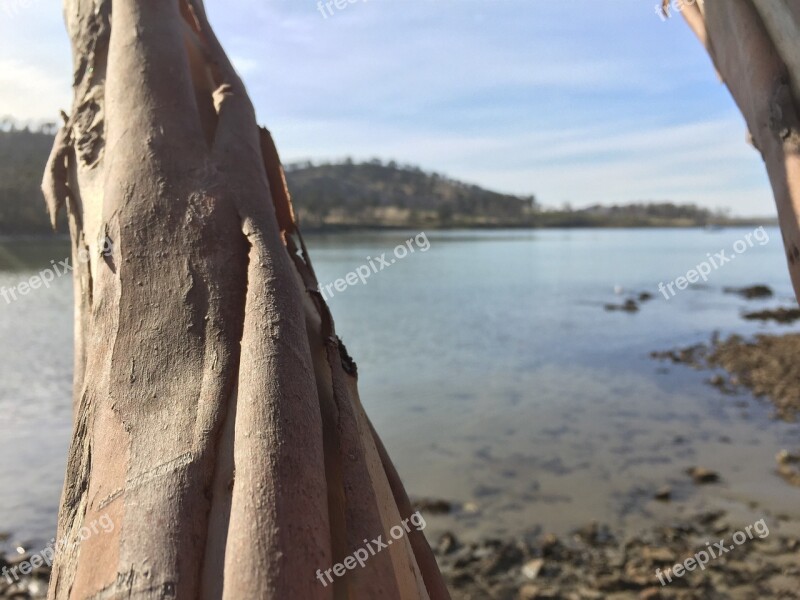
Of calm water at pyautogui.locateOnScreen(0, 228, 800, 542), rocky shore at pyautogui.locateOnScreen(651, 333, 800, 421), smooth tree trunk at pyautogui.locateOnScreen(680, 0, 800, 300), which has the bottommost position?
calm water at pyautogui.locateOnScreen(0, 228, 800, 542)

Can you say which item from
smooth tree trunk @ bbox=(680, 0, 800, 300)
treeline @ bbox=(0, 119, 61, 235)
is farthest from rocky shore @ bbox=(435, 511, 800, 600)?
treeline @ bbox=(0, 119, 61, 235)

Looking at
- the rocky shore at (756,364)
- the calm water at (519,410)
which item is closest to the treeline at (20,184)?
the calm water at (519,410)

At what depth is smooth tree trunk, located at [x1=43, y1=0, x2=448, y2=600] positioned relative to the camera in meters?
0.98

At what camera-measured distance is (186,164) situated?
1422 mm

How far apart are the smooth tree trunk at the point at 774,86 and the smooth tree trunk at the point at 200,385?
48.6 inches

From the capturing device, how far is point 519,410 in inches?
478

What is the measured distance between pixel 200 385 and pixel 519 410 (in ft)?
37.5

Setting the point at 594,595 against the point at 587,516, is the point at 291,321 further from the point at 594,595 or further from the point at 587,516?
the point at 587,516

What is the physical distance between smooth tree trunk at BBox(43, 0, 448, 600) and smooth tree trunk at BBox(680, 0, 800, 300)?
1.23 meters

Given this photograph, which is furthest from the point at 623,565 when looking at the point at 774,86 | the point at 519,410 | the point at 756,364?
the point at 756,364

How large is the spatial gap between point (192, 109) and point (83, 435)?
766 millimetres

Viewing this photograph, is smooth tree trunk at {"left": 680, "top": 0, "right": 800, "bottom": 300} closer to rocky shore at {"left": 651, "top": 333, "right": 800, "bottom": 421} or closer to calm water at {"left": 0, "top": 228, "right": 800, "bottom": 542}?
calm water at {"left": 0, "top": 228, "right": 800, "bottom": 542}

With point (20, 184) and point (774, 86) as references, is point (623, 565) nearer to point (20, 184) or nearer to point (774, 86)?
point (774, 86)

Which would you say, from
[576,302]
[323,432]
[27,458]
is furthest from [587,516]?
[576,302]
